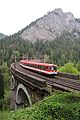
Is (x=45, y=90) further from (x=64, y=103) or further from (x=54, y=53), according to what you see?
(x=54, y=53)

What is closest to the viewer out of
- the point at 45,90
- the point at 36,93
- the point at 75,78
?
the point at 45,90

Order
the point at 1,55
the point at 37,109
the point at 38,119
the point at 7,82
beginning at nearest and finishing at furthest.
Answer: the point at 38,119 < the point at 37,109 < the point at 7,82 < the point at 1,55

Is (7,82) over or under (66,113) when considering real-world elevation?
under

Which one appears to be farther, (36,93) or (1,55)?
(1,55)

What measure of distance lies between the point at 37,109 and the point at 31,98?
32.3 ft

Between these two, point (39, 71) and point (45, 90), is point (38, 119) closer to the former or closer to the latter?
point (45, 90)

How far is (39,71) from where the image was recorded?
3825cm

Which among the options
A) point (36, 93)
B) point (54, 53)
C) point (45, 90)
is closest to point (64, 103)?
point (45, 90)

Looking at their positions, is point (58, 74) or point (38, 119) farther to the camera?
point (58, 74)

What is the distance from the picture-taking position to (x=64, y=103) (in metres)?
15.6

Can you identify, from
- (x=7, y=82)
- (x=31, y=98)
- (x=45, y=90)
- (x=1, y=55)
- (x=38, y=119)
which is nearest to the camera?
(x=38, y=119)

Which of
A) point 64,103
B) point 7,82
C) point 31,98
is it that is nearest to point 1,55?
point 7,82

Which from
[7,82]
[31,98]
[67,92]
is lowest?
[7,82]

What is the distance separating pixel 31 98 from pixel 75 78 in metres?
10.2
